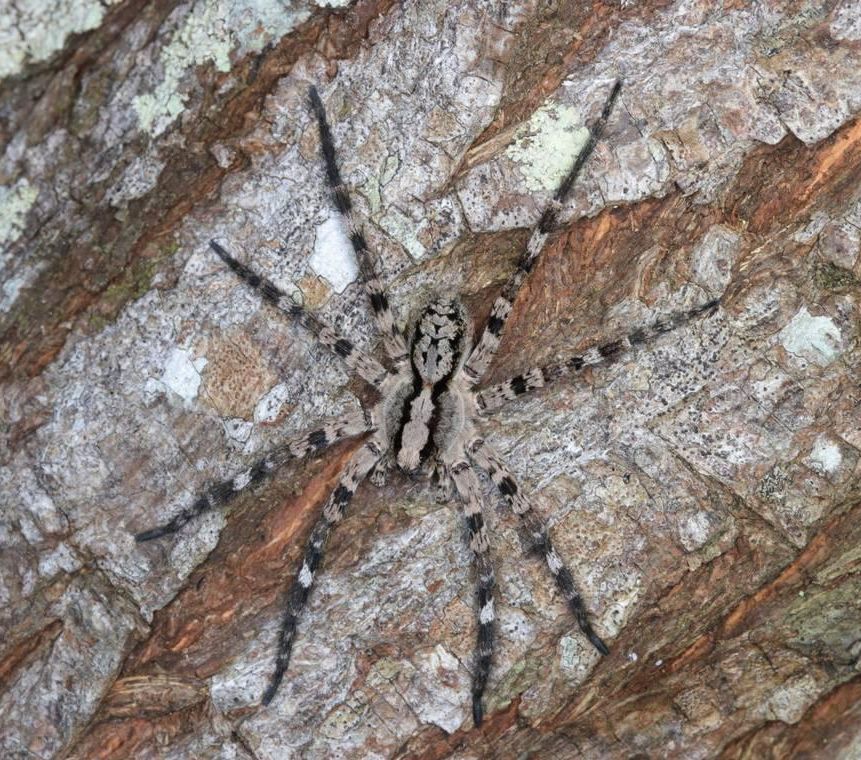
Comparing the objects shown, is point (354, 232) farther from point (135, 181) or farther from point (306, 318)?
point (135, 181)

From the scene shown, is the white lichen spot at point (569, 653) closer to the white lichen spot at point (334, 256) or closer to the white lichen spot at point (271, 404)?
the white lichen spot at point (271, 404)

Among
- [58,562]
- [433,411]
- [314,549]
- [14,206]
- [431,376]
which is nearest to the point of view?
[14,206]

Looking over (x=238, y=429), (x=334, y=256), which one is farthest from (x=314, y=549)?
(x=334, y=256)

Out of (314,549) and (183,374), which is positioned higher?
(183,374)

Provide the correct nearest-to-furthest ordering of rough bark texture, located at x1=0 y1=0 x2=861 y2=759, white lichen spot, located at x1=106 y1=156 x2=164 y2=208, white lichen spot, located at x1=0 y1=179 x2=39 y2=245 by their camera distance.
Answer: white lichen spot, located at x1=0 y1=179 x2=39 y2=245 < white lichen spot, located at x1=106 y1=156 x2=164 y2=208 < rough bark texture, located at x1=0 y1=0 x2=861 y2=759

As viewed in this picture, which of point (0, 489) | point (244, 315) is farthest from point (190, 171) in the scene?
point (0, 489)

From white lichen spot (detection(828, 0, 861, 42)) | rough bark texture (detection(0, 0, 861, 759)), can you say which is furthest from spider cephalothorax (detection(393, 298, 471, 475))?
white lichen spot (detection(828, 0, 861, 42))

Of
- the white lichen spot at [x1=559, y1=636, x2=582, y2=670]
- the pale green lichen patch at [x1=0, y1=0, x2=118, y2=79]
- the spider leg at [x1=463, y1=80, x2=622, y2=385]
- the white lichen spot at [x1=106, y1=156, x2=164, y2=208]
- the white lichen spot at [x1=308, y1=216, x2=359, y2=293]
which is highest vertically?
Answer: the pale green lichen patch at [x1=0, y1=0, x2=118, y2=79]

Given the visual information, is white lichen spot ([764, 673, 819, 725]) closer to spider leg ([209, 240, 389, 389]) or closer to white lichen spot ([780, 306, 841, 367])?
white lichen spot ([780, 306, 841, 367])
